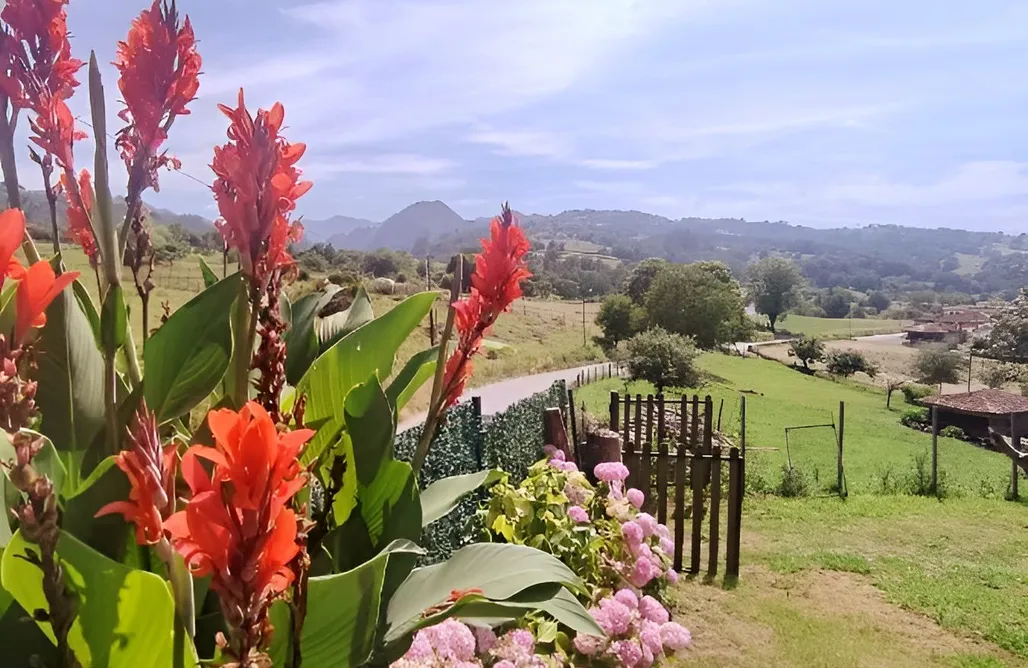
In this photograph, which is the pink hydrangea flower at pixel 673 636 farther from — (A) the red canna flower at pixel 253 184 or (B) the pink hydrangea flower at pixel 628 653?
(A) the red canna flower at pixel 253 184

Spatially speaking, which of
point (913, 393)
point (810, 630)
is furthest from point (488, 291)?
point (913, 393)

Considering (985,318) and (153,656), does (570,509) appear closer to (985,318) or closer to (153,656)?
(153,656)

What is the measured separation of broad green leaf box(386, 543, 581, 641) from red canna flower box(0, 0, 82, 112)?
61 centimetres

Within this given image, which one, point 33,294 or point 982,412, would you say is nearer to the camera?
point 33,294

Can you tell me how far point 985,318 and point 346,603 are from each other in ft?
238

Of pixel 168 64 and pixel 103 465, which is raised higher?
pixel 168 64

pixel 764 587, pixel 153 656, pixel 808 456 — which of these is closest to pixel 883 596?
pixel 764 587

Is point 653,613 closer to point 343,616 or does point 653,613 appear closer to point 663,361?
point 343,616

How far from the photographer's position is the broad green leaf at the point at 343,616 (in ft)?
1.81

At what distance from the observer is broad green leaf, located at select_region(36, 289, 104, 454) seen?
0.67 m

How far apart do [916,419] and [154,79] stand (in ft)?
84.2

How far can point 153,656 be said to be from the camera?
0.46m

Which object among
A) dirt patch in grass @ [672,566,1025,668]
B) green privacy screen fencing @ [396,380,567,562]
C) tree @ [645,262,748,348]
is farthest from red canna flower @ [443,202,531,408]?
tree @ [645,262,748,348]

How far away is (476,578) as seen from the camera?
0.76 meters
